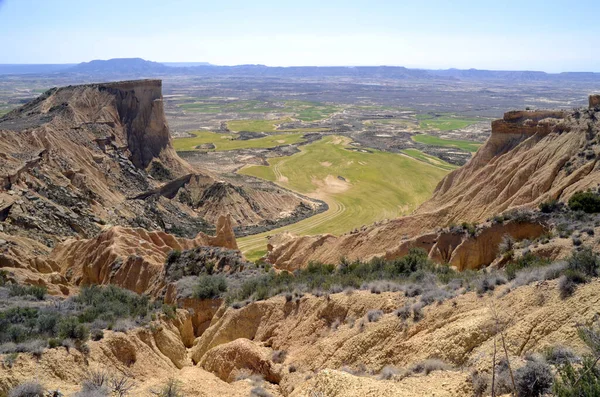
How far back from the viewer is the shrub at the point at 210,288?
23734 mm

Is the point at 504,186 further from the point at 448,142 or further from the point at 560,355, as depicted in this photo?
the point at 448,142

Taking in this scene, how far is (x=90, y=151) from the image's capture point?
5919cm

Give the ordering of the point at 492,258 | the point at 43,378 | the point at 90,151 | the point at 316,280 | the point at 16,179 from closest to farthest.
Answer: the point at 43,378 → the point at 316,280 → the point at 492,258 → the point at 16,179 → the point at 90,151

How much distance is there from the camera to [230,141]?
12388 cm

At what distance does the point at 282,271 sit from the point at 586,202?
58.4ft

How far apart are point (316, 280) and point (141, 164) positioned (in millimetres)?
53573

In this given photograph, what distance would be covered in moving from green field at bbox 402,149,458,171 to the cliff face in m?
46.4

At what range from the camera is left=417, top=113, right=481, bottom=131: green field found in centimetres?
15625

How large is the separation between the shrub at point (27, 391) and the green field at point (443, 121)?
151 m

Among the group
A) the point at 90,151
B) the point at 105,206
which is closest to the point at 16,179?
the point at 105,206

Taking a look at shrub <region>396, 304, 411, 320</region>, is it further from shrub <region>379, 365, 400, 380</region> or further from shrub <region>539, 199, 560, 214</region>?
shrub <region>539, 199, 560, 214</region>

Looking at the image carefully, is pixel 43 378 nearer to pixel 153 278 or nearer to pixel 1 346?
pixel 1 346

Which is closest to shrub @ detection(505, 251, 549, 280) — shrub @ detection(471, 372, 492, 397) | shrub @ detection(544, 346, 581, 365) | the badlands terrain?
the badlands terrain

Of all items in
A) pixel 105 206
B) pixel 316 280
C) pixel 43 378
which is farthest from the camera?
pixel 105 206
